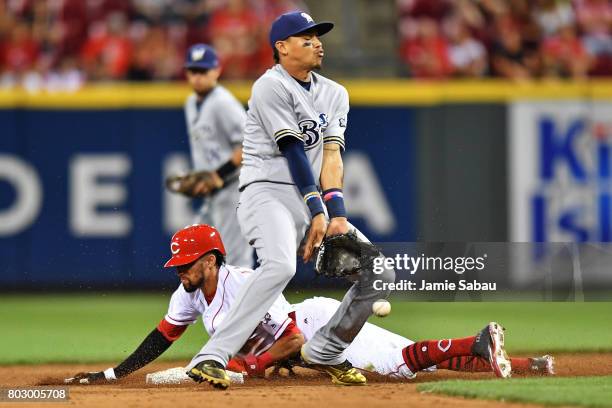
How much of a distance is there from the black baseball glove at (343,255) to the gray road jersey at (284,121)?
0.42 metres

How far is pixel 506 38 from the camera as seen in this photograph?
46.6 feet

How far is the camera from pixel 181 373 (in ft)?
24.6

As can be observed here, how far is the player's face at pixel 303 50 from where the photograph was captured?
6777 mm

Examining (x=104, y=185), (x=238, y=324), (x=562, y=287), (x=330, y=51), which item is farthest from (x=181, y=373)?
(x=330, y=51)

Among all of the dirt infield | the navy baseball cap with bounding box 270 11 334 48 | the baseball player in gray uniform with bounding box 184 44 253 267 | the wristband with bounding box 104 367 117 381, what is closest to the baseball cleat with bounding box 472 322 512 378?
the dirt infield

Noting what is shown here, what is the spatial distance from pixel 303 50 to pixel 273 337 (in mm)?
1644

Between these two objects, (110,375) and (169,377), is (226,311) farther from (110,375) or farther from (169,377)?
(110,375)

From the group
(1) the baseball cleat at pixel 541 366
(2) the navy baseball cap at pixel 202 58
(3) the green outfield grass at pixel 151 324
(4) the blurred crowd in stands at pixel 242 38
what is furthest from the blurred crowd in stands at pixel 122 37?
(1) the baseball cleat at pixel 541 366

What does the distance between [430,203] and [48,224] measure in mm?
4130

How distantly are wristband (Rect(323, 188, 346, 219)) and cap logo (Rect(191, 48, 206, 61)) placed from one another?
3484 millimetres

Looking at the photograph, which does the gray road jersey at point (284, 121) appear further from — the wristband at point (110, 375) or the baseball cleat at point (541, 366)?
the baseball cleat at point (541, 366)

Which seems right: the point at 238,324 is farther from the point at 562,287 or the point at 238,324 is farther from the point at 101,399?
the point at 562,287

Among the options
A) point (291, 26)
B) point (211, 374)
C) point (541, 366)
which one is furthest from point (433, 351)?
point (291, 26)

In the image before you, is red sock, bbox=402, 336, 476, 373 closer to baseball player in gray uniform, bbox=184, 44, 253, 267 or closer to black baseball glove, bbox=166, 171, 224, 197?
baseball player in gray uniform, bbox=184, 44, 253, 267
